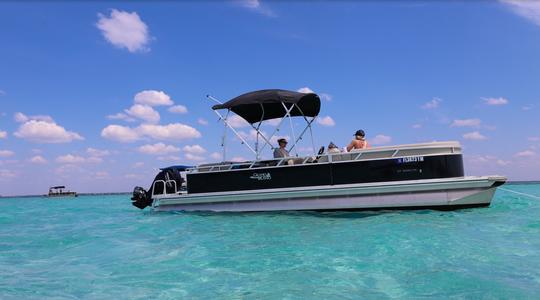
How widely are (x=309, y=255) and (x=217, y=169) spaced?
770 cm

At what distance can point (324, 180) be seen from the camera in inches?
467

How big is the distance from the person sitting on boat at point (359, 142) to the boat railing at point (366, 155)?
1.69 ft

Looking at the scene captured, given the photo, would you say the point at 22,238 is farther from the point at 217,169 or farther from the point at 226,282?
the point at 226,282

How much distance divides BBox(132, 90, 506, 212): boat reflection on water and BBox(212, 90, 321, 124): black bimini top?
0.10ft

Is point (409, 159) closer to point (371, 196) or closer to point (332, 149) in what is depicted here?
point (371, 196)

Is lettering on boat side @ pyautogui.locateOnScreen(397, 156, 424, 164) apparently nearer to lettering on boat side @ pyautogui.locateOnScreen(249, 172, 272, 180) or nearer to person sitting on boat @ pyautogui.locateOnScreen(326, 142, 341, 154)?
person sitting on boat @ pyautogui.locateOnScreen(326, 142, 341, 154)

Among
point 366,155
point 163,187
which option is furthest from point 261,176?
point 163,187

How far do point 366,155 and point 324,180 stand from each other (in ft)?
4.47

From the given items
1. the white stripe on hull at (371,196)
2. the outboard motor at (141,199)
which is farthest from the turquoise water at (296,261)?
the outboard motor at (141,199)

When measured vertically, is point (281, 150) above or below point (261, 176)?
above

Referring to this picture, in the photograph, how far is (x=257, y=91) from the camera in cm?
1360

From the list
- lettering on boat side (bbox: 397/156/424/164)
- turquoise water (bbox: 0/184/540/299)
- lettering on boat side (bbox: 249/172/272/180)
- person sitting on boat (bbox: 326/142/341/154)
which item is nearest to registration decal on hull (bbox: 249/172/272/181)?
lettering on boat side (bbox: 249/172/272/180)

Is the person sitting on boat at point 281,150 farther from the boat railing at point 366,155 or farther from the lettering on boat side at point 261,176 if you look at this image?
the lettering on boat side at point 261,176

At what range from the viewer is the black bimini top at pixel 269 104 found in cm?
1286
